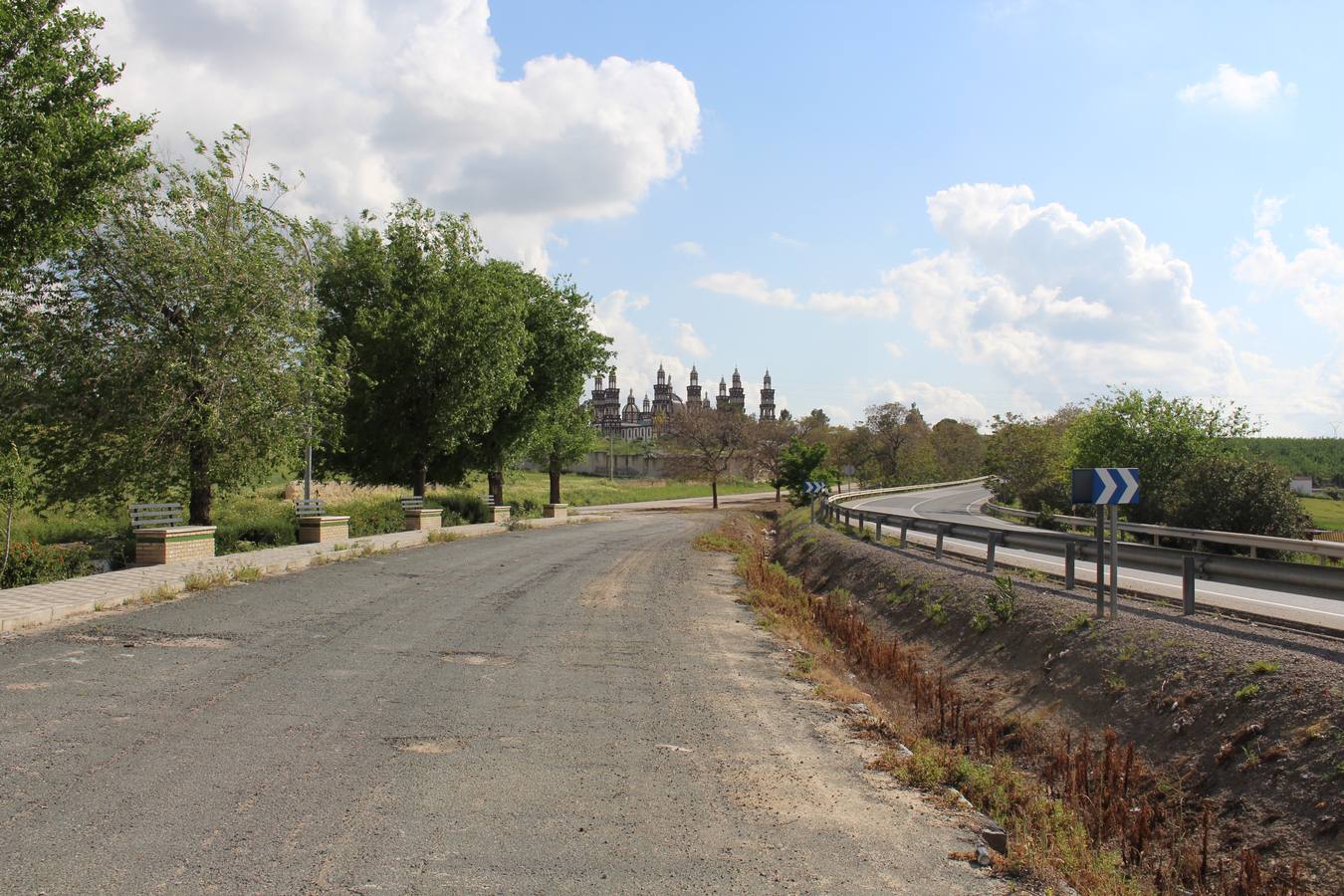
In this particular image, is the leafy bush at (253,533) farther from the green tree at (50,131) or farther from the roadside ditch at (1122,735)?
the roadside ditch at (1122,735)

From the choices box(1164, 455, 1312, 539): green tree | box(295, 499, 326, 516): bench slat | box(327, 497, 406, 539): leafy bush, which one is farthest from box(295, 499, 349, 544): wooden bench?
box(1164, 455, 1312, 539): green tree

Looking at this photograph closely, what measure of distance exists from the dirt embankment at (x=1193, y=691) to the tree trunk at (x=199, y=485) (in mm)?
16052

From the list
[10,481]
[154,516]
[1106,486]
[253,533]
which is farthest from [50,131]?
[1106,486]

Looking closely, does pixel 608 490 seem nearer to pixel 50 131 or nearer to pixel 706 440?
pixel 706 440

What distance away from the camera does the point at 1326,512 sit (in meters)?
64.4

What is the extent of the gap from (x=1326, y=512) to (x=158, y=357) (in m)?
73.3

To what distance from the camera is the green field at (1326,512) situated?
48.8m

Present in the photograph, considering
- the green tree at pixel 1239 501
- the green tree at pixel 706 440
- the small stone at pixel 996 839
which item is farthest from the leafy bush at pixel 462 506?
the green tree at pixel 706 440

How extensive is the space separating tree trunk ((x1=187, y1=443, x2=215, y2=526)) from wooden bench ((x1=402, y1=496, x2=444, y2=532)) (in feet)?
28.6

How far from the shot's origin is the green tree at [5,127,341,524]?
19.1 metres

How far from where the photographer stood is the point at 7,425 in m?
18.9

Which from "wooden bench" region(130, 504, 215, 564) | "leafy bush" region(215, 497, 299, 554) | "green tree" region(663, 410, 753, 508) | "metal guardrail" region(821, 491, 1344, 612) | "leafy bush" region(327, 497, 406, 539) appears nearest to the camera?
"metal guardrail" region(821, 491, 1344, 612)

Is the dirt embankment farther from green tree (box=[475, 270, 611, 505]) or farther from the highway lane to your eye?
green tree (box=[475, 270, 611, 505])

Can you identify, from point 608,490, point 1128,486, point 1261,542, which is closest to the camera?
point 1128,486
